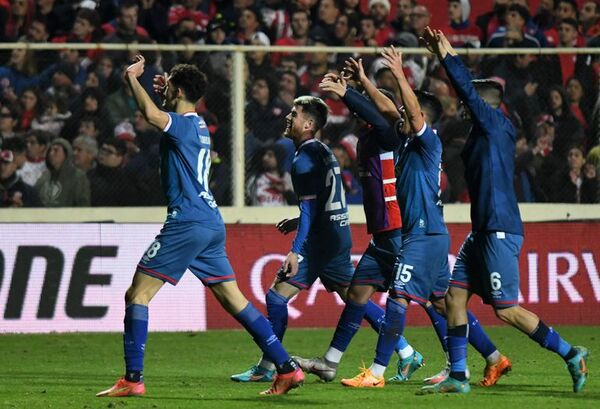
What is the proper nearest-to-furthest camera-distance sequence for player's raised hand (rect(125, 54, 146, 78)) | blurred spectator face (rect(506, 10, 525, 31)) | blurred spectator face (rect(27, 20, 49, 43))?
player's raised hand (rect(125, 54, 146, 78)) < blurred spectator face (rect(27, 20, 49, 43)) < blurred spectator face (rect(506, 10, 525, 31))

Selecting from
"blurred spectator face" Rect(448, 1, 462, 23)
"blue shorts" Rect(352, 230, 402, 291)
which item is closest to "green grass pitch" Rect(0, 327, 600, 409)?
"blue shorts" Rect(352, 230, 402, 291)

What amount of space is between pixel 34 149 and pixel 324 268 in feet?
18.8

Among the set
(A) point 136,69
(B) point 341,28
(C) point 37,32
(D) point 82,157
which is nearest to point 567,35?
(B) point 341,28

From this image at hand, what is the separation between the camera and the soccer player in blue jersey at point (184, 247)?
8.89 meters

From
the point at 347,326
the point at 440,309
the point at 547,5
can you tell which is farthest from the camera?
the point at 547,5

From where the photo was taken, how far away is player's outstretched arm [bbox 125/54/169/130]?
28.0ft

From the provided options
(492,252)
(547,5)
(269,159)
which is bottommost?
(492,252)

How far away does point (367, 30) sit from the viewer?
57.8 feet

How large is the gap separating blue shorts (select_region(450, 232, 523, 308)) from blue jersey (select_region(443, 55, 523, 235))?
0.06 meters

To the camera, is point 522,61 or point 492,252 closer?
point 492,252

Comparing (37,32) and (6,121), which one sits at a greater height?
(37,32)

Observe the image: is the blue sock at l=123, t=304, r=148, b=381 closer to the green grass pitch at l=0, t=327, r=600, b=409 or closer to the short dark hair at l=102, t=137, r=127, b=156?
the green grass pitch at l=0, t=327, r=600, b=409

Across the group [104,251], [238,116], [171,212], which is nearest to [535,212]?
[238,116]

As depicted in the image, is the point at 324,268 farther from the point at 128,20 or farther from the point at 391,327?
the point at 128,20
